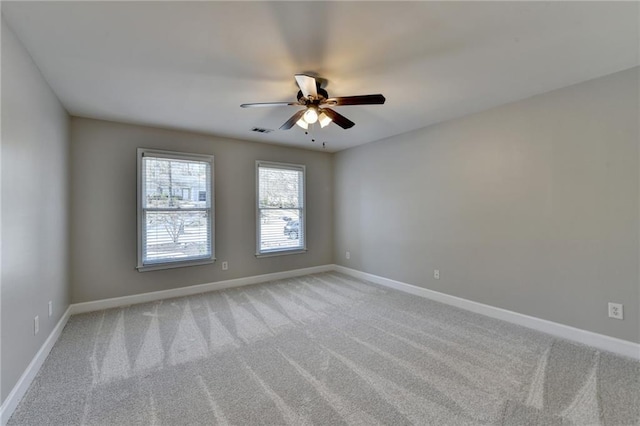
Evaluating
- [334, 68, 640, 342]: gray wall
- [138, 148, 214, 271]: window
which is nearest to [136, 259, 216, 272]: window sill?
[138, 148, 214, 271]: window

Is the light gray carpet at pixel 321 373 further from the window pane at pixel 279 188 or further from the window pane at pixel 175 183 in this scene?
the window pane at pixel 279 188

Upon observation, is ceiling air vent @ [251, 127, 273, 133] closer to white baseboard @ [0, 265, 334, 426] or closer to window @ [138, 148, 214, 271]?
window @ [138, 148, 214, 271]

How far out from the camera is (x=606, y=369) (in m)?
2.16

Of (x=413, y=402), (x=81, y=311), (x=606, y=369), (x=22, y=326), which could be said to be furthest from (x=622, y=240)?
(x=81, y=311)

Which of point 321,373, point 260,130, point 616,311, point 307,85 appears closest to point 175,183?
point 260,130

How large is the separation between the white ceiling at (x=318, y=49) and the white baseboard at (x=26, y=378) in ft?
7.73

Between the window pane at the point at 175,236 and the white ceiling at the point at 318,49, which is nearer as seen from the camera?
the white ceiling at the point at 318,49

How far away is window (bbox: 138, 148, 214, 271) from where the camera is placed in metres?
3.82

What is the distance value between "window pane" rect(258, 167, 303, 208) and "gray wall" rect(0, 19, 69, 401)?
261 cm

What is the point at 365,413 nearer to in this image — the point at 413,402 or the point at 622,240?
the point at 413,402

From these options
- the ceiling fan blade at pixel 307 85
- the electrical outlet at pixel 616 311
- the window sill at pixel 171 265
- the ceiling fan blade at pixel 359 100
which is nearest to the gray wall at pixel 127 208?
the window sill at pixel 171 265

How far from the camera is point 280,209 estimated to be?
503cm

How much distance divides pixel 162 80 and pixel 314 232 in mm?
3586

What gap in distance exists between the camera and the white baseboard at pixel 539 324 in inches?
93.9
